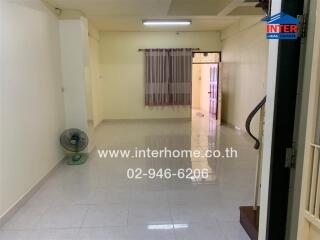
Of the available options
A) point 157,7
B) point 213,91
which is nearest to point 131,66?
point 213,91

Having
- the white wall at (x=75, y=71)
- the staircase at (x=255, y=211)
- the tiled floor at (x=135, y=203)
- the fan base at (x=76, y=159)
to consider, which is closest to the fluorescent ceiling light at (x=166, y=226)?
the tiled floor at (x=135, y=203)

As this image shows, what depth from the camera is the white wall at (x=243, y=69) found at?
205 inches

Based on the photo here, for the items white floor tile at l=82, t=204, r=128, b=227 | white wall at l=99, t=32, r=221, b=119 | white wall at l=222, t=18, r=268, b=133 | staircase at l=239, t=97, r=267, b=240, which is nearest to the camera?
staircase at l=239, t=97, r=267, b=240

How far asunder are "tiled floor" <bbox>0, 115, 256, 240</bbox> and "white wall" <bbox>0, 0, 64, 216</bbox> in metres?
0.31

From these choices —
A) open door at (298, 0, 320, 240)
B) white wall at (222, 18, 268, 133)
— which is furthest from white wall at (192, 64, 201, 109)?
open door at (298, 0, 320, 240)

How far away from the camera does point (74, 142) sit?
421 centimetres

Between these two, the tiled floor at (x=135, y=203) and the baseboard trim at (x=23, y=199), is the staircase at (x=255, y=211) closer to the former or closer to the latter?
the tiled floor at (x=135, y=203)

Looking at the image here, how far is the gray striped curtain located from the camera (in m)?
7.94

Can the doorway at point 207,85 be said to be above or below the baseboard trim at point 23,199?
above

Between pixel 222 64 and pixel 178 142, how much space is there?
3485mm

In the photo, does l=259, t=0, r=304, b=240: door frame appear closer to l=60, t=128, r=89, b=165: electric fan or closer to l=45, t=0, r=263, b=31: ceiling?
l=45, t=0, r=263, b=31: ceiling

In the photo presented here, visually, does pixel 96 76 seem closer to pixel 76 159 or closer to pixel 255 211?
pixel 76 159

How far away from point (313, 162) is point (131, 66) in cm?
727

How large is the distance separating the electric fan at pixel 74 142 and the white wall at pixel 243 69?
3434 mm
